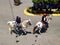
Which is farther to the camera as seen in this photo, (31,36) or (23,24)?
(23,24)

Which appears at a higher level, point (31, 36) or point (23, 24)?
point (23, 24)

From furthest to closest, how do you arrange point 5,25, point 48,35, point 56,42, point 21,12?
point 21,12 < point 5,25 < point 48,35 < point 56,42

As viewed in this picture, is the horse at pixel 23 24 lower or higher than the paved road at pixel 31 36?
higher

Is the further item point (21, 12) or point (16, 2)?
point (16, 2)

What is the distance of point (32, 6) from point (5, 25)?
5.94 metres

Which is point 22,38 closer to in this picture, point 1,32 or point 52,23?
point 1,32

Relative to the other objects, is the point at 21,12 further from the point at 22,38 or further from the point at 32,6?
the point at 22,38

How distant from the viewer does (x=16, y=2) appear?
1193 inches

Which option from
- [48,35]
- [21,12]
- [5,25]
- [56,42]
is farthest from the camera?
[21,12]

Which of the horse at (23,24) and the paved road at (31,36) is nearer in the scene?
the paved road at (31,36)

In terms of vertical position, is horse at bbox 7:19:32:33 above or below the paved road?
above

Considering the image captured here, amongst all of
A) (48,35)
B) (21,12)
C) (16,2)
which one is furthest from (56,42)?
(16,2)

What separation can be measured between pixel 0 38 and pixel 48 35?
3.63m

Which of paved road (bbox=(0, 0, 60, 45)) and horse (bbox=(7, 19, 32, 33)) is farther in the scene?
horse (bbox=(7, 19, 32, 33))
